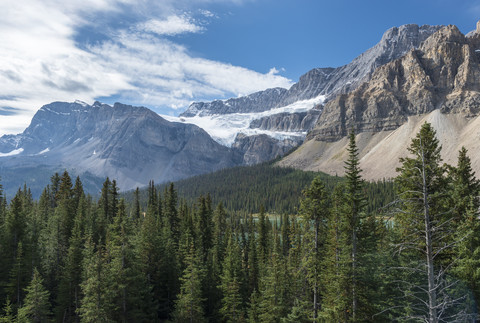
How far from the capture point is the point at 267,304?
36.5m

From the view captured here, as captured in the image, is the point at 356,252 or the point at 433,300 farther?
the point at 356,252

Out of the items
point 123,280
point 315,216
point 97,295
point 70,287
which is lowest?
point 70,287

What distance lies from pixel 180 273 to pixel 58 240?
19.6 metres

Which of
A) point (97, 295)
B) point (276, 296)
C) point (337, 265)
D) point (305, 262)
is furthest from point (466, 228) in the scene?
point (97, 295)

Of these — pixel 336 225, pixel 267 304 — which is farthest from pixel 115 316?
Answer: pixel 336 225

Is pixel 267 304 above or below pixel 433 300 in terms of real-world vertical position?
below

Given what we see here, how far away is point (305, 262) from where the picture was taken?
28531 mm

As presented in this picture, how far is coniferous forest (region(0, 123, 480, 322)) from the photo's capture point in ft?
73.3

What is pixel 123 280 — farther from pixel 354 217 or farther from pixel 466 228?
pixel 466 228

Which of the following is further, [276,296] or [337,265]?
[276,296]

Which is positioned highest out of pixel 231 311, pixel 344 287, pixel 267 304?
pixel 344 287

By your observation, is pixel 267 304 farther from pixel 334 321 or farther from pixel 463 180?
pixel 463 180

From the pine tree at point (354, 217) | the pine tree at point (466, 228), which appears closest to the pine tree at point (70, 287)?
the pine tree at point (354, 217)

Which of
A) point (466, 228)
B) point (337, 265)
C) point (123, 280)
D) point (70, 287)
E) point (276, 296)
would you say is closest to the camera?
point (337, 265)
